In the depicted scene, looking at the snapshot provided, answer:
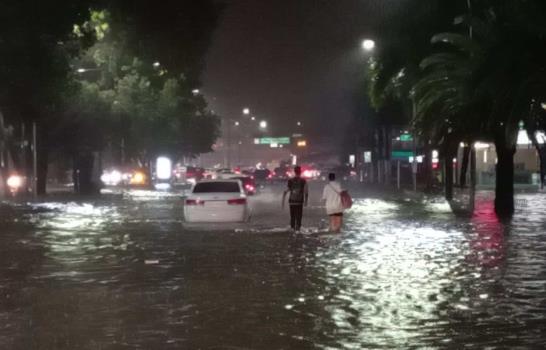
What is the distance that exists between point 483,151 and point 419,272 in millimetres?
64748

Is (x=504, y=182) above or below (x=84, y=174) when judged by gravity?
below

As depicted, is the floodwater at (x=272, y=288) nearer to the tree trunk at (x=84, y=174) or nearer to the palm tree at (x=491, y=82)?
the palm tree at (x=491, y=82)

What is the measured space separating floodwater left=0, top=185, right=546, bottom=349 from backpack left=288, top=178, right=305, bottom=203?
0.98m

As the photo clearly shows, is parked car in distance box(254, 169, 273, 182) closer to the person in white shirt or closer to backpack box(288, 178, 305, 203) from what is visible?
backpack box(288, 178, 305, 203)

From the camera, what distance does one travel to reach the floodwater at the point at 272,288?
391 inches

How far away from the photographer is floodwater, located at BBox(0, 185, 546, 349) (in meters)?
9.94

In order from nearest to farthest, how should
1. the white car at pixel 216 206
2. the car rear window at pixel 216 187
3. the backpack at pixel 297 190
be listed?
the backpack at pixel 297 190
the white car at pixel 216 206
the car rear window at pixel 216 187

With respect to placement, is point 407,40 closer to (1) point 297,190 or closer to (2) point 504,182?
(2) point 504,182

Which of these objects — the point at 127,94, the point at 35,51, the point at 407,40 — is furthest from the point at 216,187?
the point at 127,94

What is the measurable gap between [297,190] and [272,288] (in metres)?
11.3

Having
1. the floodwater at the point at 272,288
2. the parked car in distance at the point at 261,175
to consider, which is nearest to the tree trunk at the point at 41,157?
the parked car in distance at the point at 261,175

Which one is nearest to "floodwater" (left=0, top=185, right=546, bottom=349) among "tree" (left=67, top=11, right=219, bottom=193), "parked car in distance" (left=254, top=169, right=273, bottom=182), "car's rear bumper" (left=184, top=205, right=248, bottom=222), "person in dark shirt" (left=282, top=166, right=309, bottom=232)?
"car's rear bumper" (left=184, top=205, right=248, bottom=222)

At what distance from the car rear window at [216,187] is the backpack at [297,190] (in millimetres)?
2394

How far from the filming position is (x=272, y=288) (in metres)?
13.8
